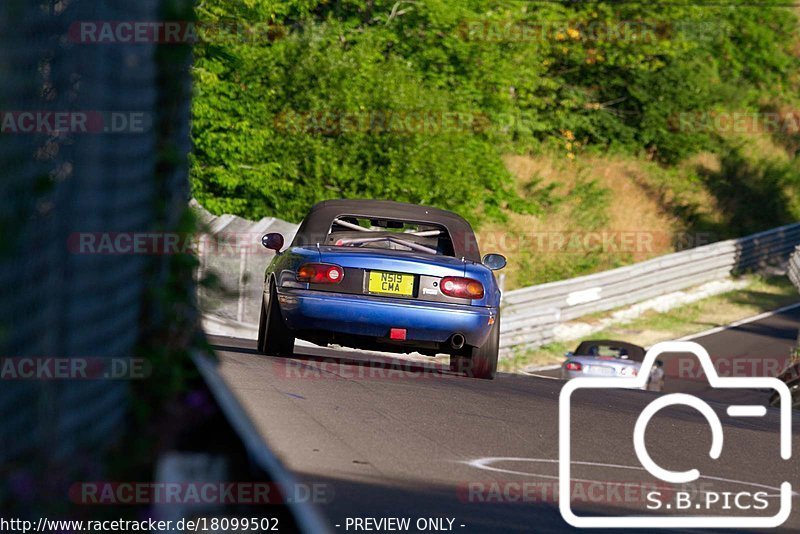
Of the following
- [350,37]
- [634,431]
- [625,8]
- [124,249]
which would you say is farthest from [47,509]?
[625,8]

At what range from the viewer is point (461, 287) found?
34.2ft

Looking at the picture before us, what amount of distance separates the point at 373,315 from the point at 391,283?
0.31 m

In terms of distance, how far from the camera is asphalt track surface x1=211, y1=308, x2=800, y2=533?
19.9ft

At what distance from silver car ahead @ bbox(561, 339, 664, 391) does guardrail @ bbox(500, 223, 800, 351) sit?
155 inches

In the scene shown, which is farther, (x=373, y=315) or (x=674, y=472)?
(x=373, y=315)

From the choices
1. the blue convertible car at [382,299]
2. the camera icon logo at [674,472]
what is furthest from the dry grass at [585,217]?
the camera icon logo at [674,472]

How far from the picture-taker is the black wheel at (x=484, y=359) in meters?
11.0

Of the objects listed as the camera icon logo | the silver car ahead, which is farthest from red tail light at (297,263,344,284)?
the silver car ahead

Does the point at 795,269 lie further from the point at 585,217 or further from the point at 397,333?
the point at 397,333

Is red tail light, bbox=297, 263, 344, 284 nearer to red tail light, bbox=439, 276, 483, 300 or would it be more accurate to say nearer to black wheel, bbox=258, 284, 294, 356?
black wheel, bbox=258, 284, 294, 356

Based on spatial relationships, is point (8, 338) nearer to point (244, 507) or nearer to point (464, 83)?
point (244, 507)

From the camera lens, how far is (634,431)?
9.09m

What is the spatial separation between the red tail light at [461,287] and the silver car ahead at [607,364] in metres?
8.62

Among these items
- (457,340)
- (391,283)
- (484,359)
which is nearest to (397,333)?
(391,283)
